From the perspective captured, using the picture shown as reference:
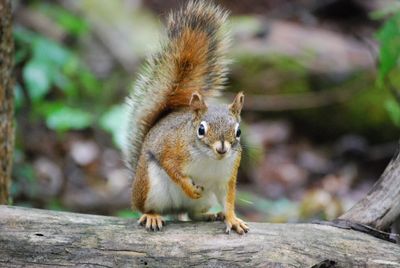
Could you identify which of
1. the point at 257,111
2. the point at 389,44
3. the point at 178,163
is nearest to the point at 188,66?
the point at 178,163

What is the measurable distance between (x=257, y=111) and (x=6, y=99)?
3.67 m

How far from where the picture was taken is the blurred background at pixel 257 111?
4.97 metres

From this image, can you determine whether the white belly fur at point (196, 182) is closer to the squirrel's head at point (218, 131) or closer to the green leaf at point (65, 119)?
the squirrel's head at point (218, 131)

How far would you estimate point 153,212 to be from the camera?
2.92 m

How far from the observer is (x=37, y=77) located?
3.76m

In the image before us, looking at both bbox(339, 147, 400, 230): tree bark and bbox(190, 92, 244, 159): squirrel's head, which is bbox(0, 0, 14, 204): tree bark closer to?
bbox(190, 92, 244, 159): squirrel's head

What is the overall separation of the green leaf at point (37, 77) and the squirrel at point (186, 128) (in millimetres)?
693

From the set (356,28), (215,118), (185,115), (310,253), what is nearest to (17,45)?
(185,115)

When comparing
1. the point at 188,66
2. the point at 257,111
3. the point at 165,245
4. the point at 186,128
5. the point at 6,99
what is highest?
the point at 257,111

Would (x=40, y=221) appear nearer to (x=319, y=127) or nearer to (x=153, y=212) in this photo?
(x=153, y=212)

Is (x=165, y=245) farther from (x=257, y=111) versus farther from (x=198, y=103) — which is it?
(x=257, y=111)

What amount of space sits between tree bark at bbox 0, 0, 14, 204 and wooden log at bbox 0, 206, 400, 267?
604 mm

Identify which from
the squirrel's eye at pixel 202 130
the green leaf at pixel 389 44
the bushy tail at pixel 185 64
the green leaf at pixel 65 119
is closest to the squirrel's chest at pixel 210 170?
the squirrel's eye at pixel 202 130

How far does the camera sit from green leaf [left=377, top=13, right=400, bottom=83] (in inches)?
121
